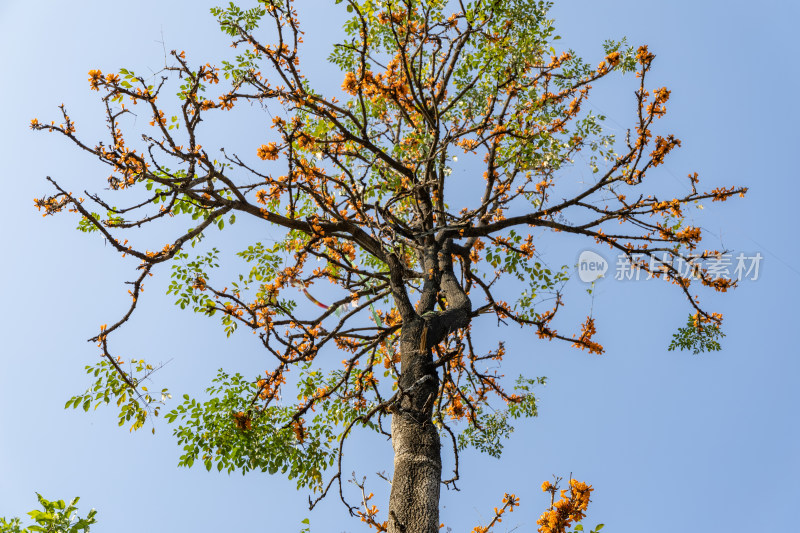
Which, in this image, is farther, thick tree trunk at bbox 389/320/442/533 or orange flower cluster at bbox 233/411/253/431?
orange flower cluster at bbox 233/411/253/431

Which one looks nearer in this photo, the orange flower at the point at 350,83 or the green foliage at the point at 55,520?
the green foliage at the point at 55,520

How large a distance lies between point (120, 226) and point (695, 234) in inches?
189

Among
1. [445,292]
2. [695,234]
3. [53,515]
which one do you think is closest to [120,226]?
[53,515]

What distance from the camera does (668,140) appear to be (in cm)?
473
